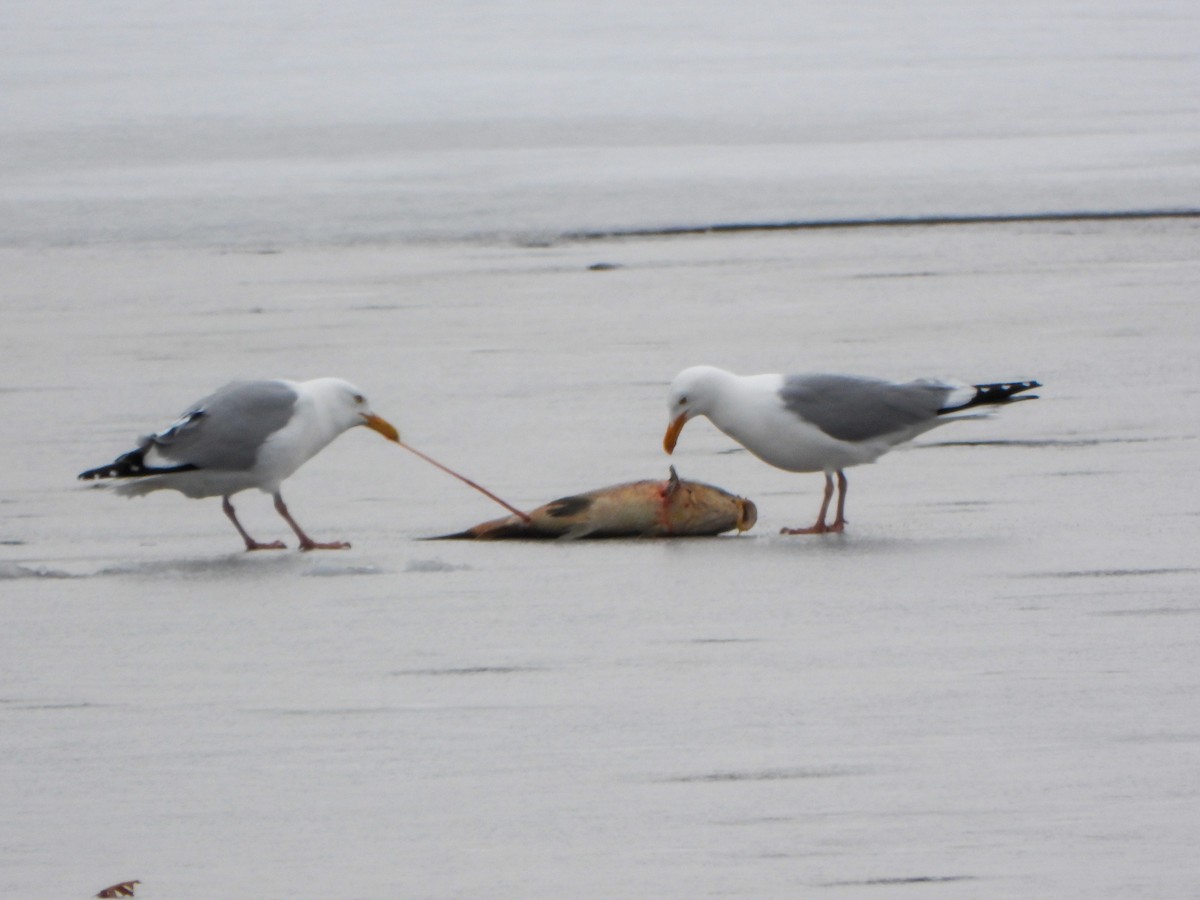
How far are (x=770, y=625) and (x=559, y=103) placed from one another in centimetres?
1577

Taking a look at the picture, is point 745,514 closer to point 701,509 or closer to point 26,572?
point 701,509

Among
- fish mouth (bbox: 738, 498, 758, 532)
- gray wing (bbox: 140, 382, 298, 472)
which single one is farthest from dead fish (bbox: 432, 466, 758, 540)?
gray wing (bbox: 140, 382, 298, 472)

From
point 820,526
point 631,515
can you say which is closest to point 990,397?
point 820,526

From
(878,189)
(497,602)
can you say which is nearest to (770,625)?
(497,602)

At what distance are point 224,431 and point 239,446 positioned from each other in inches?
2.9

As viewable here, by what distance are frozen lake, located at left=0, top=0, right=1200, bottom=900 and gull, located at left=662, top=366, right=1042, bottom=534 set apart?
28 centimetres

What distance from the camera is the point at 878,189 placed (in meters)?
15.9

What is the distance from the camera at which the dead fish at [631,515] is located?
292 inches

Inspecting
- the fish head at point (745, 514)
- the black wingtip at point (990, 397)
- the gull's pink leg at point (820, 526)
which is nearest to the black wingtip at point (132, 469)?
the fish head at point (745, 514)

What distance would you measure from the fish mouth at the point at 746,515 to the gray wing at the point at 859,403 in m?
0.33

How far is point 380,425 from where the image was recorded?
7797 mm

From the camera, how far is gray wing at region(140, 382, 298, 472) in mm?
7305

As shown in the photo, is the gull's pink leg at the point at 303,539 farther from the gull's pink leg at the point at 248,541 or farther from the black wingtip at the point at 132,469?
the black wingtip at the point at 132,469

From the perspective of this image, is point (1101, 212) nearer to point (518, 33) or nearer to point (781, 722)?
point (781, 722)
